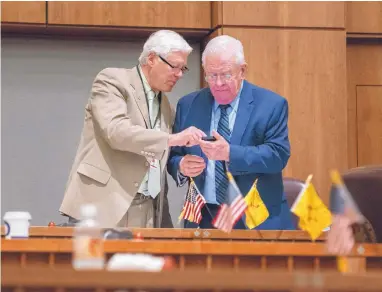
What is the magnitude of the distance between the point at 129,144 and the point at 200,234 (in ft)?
1.87

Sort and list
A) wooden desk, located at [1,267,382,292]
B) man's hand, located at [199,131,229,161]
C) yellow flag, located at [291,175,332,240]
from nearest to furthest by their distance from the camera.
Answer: wooden desk, located at [1,267,382,292]
yellow flag, located at [291,175,332,240]
man's hand, located at [199,131,229,161]

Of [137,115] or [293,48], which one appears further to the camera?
[293,48]

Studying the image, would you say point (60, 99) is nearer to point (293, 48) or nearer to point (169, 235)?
point (293, 48)

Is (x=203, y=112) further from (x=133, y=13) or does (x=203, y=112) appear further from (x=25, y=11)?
(x=25, y=11)

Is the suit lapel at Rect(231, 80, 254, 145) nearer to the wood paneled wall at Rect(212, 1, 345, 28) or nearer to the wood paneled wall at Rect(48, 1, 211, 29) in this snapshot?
the wood paneled wall at Rect(212, 1, 345, 28)

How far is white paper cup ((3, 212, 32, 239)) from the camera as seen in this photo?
3016 mm

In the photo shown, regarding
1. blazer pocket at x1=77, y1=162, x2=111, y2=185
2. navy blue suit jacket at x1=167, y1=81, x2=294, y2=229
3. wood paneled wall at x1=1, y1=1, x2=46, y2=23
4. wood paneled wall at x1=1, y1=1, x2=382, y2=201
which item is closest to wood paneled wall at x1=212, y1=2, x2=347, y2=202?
wood paneled wall at x1=1, y1=1, x2=382, y2=201

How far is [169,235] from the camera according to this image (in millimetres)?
3385

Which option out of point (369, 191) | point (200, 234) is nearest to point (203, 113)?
point (200, 234)

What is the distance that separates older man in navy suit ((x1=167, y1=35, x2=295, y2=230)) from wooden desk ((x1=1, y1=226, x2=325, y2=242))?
1.10ft

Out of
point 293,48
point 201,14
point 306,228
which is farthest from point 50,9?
point 306,228

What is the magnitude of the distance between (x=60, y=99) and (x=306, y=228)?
10.7 feet

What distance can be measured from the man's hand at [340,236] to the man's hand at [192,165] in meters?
1.01

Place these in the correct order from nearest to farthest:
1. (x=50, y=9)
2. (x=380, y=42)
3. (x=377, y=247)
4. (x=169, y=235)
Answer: (x=377, y=247) → (x=169, y=235) → (x=50, y=9) → (x=380, y=42)
